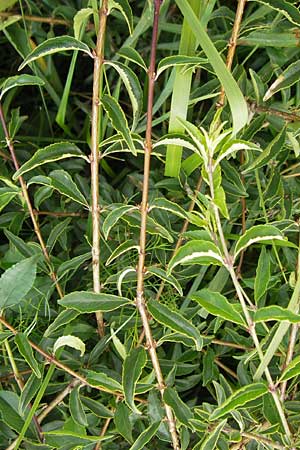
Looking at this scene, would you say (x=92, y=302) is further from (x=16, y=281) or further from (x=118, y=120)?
(x=118, y=120)

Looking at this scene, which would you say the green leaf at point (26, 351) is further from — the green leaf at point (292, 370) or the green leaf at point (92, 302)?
the green leaf at point (292, 370)

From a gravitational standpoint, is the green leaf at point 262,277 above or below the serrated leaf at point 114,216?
below

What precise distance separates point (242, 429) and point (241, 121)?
0.33 metres

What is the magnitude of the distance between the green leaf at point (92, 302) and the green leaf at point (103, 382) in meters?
0.09

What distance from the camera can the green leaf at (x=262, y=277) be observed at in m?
0.66

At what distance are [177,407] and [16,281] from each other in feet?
0.72

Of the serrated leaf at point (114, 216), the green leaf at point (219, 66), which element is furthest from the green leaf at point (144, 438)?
the green leaf at point (219, 66)

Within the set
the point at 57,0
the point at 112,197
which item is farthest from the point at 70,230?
the point at 57,0

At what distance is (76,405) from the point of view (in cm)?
74

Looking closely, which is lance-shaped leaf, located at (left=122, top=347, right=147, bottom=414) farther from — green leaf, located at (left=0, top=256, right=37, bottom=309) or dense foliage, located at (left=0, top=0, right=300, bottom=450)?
green leaf, located at (left=0, top=256, right=37, bottom=309)

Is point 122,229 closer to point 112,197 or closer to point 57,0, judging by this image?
point 112,197

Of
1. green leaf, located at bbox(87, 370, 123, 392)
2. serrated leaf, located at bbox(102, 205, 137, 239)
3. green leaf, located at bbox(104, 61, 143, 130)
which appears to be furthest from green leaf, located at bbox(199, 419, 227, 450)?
green leaf, located at bbox(104, 61, 143, 130)

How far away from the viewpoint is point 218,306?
0.63 metres

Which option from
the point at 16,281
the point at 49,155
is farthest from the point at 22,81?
the point at 16,281
